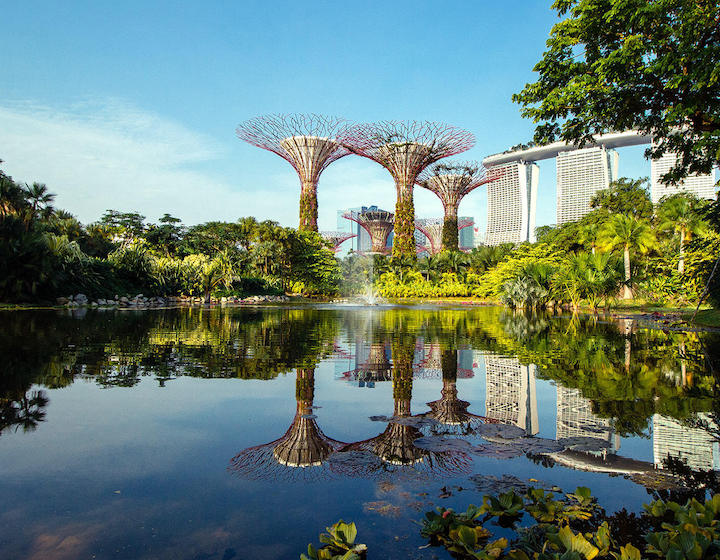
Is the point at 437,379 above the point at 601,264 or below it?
below

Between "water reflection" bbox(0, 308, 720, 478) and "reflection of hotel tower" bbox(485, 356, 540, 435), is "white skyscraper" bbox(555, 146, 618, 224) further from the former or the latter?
"reflection of hotel tower" bbox(485, 356, 540, 435)

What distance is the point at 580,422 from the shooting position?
3.93 metres

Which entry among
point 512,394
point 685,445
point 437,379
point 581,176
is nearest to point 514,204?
point 581,176

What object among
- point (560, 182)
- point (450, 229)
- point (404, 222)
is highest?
point (560, 182)

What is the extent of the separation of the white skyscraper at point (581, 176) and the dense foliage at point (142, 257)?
112255mm

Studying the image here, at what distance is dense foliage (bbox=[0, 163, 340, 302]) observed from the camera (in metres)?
19.7

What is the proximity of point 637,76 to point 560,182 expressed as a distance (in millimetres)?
150021

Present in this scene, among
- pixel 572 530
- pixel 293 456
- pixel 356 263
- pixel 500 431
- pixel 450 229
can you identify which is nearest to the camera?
pixel 572 530

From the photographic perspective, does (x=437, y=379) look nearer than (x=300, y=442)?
No

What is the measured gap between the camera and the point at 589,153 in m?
138

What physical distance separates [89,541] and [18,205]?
29.5m

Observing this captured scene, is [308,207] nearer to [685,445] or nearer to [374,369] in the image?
[374,369]

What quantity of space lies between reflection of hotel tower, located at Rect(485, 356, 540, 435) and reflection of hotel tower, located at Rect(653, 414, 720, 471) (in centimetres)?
85

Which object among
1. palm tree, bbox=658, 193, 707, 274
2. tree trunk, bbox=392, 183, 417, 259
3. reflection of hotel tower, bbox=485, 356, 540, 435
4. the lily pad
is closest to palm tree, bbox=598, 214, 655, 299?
palm tree, bbox=658, 193, 707, 274
